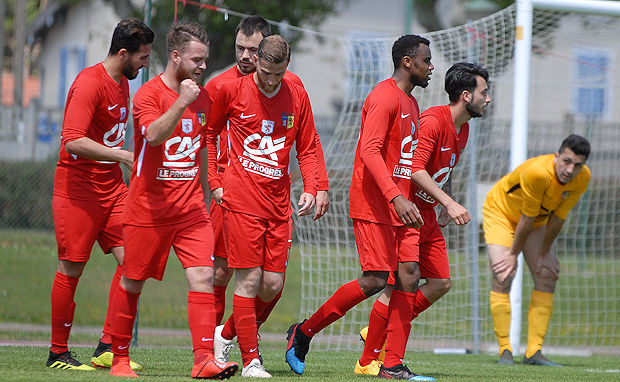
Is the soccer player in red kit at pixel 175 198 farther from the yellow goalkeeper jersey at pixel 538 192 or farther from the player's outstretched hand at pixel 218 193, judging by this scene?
the yellow goalkeeper jersey at pixel 538 192

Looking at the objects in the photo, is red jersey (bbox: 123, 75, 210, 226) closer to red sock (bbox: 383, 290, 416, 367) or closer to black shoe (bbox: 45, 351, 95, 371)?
black shoe (bbox: 45, 351, 95, 371)

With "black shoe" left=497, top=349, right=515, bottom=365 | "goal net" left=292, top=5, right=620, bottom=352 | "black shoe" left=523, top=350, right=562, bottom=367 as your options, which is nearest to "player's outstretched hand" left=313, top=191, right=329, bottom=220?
"black shoe" left=497, top=349, right=515, bottom=365

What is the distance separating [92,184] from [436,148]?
7.84ft

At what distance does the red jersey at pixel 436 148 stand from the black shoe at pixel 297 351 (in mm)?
1219

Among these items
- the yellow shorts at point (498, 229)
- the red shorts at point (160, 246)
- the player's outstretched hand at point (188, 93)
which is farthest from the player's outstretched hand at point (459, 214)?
the yellow shorts at point (498, 229)

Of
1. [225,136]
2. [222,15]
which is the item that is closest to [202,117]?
[225,136]

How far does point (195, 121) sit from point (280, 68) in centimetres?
62

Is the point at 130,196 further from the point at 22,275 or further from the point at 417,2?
the point at 417,2

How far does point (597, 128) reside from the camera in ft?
45.5

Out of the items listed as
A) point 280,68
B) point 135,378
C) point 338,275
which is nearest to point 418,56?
point 280,68

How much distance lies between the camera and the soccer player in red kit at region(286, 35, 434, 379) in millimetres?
5812

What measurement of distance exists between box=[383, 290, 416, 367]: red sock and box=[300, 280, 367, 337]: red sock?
0.22 m

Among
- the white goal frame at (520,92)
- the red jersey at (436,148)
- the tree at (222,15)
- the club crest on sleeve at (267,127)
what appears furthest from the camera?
the tree at (222,15)

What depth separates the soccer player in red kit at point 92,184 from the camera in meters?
5.93
